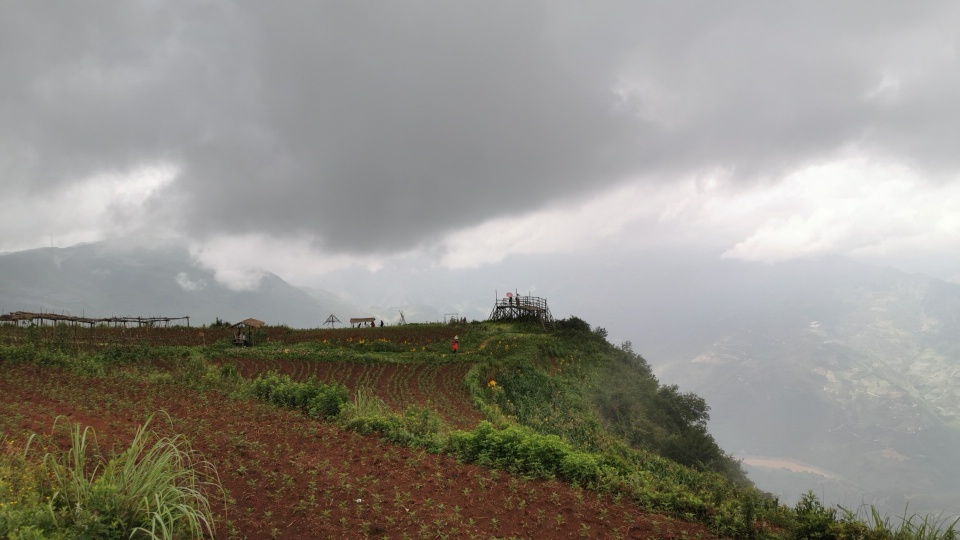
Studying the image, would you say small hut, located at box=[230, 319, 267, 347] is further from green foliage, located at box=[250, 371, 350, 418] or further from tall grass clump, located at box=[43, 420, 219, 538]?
tall grass clump, located at box=[43, 420, 219, 538]

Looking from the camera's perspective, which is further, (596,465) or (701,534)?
(596,465)

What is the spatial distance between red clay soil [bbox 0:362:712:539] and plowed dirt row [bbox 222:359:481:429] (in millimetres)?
6959

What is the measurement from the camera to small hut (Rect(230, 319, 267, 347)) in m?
36.3

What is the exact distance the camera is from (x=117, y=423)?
9.84 metres

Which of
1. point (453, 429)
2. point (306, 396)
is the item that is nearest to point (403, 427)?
point (453, 429)

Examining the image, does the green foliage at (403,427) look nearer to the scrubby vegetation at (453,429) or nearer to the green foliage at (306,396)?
the scrubby vegetation at (453,429)

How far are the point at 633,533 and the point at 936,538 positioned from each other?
3.51m

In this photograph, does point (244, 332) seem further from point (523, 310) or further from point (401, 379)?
point (523, 310)

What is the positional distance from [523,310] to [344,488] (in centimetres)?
4590

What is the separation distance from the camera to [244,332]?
38.2 m

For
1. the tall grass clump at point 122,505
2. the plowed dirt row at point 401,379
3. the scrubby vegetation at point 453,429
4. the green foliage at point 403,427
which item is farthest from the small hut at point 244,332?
the tall grass clump at point 122,505

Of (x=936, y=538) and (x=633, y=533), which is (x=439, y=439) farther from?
(x=936, y=538)

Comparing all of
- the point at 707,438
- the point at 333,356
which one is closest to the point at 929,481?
the point at 707,438

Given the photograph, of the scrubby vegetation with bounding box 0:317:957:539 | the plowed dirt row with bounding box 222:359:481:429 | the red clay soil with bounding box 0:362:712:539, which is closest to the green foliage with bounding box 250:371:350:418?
the scrubby vegetation with bounding box 0:317:957:539
